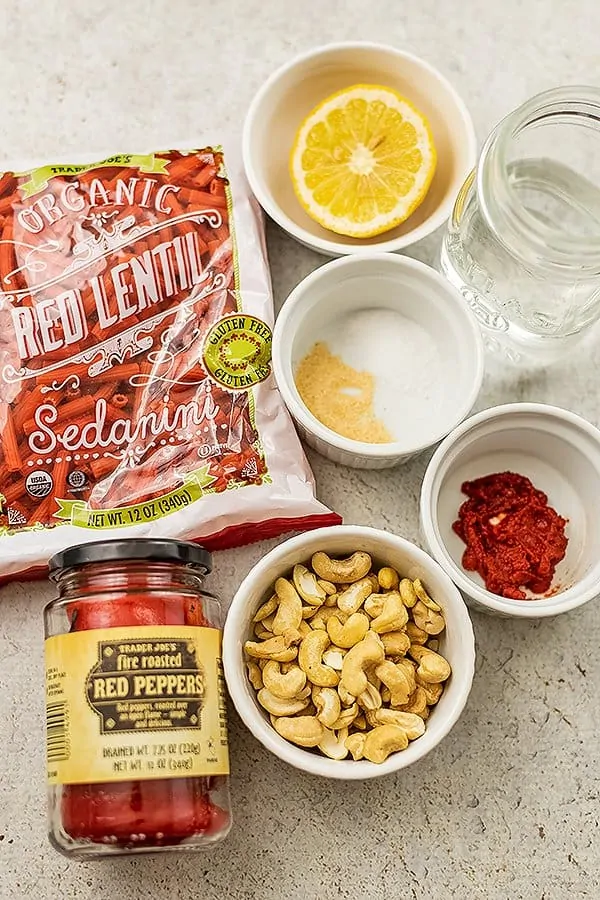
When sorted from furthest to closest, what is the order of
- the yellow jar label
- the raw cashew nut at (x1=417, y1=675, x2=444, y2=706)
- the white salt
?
the white salt, the raw cashew nut at (x1=417, y1=675, x2=444, y2=706), the yellow jar label

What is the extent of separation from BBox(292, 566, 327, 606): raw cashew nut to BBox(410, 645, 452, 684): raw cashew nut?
104mm

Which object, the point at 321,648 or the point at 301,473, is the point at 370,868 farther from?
the point at 301,473

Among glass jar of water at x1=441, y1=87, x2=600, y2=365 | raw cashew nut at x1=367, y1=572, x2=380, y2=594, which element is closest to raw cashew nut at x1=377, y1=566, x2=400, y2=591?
raw cashew nut at x1=367, y1=572, x2=380, y2=594

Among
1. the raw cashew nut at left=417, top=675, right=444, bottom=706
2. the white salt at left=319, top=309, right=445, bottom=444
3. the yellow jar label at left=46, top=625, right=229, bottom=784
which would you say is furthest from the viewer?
the white salt at left=319, top=309, right=445, bottom=444

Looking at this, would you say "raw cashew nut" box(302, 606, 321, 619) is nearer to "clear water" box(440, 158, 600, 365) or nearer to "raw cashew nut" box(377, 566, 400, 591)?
"raw cashew nut" box(377, 566, 400, 591)

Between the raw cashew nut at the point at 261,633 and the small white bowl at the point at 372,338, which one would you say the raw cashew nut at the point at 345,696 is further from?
A: the small white bowl at the point at 372,338

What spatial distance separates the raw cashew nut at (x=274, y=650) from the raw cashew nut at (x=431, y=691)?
4.5 inches

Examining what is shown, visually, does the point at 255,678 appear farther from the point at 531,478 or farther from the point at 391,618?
the point at 531,478

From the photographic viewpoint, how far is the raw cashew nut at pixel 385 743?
76 centimetres

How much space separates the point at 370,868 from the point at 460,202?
2.13ft

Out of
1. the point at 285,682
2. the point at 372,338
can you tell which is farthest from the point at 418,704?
the point at 372,338

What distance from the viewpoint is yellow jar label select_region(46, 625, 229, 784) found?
70 cm

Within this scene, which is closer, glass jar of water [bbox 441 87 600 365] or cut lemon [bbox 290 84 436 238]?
glass jar of water [bbox 441 87 600 365]

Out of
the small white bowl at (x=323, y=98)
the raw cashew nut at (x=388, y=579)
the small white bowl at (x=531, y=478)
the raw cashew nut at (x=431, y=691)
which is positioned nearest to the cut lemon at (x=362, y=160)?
the small white bowl at (x=323, y=98)
